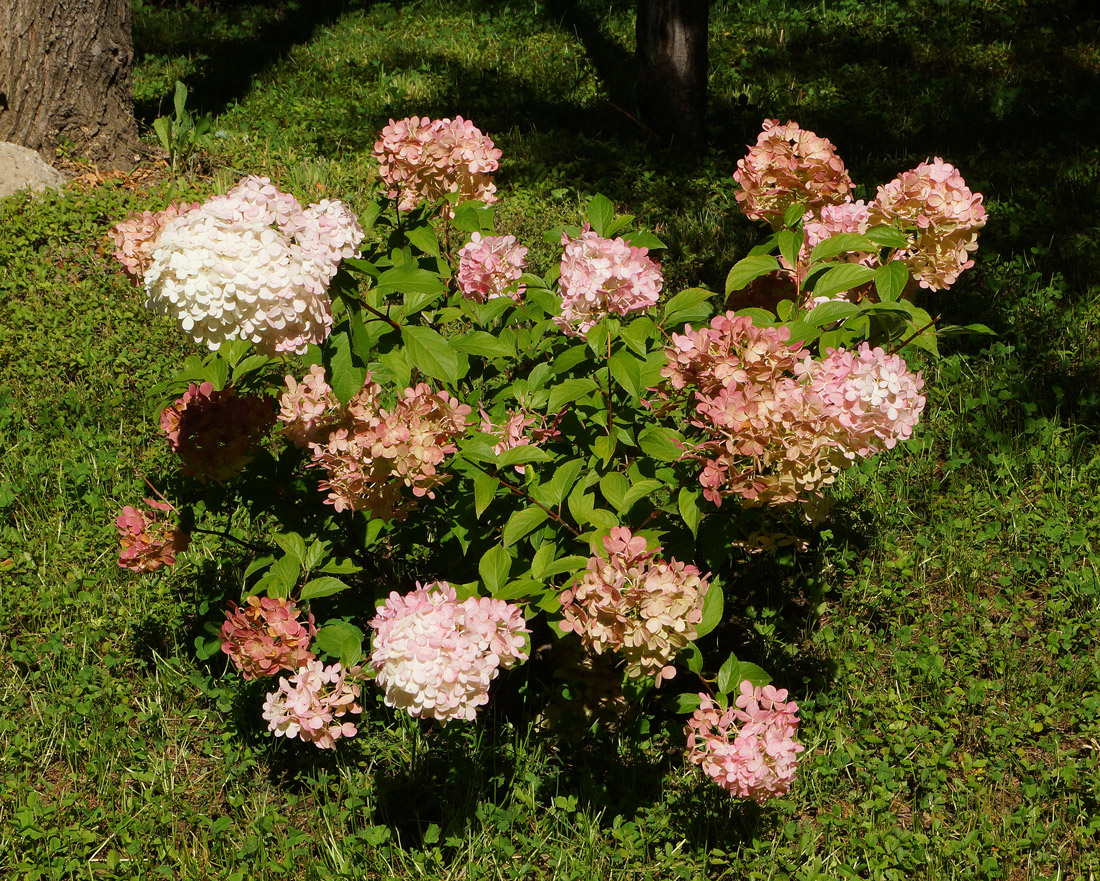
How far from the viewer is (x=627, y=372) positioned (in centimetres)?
215

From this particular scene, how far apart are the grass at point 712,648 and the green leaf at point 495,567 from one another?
0.73 meters

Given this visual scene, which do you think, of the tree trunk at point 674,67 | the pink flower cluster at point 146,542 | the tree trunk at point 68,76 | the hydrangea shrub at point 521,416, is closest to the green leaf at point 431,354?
the hydrangea shrub at point 521,416

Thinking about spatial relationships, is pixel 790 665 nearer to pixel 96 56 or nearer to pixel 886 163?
pixel 886 163

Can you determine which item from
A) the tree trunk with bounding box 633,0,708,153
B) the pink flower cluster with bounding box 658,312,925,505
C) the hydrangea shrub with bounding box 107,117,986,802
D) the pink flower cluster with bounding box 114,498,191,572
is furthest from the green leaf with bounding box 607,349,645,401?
the tree trunk with bounding box 633,0,708,153

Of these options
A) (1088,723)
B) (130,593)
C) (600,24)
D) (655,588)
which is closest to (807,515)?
(655,588)

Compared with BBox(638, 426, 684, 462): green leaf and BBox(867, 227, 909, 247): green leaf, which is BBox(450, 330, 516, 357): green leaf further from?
BBox(867, 227, 909, 247): green leaf

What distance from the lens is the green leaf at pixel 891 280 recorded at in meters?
2.19

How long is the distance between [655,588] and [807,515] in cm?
38

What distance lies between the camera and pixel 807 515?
208 centimetres

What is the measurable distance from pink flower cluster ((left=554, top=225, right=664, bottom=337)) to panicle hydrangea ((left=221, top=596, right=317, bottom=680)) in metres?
0.86

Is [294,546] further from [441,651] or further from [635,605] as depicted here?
[635,605]


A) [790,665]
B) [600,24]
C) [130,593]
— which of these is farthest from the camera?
[600,24]

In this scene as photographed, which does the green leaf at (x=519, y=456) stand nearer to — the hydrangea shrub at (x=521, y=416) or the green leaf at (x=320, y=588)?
the hydrangea shrub at (x=521, y=416)

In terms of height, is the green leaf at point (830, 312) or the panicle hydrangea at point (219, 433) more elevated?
the green leaf at point (830, 312)
